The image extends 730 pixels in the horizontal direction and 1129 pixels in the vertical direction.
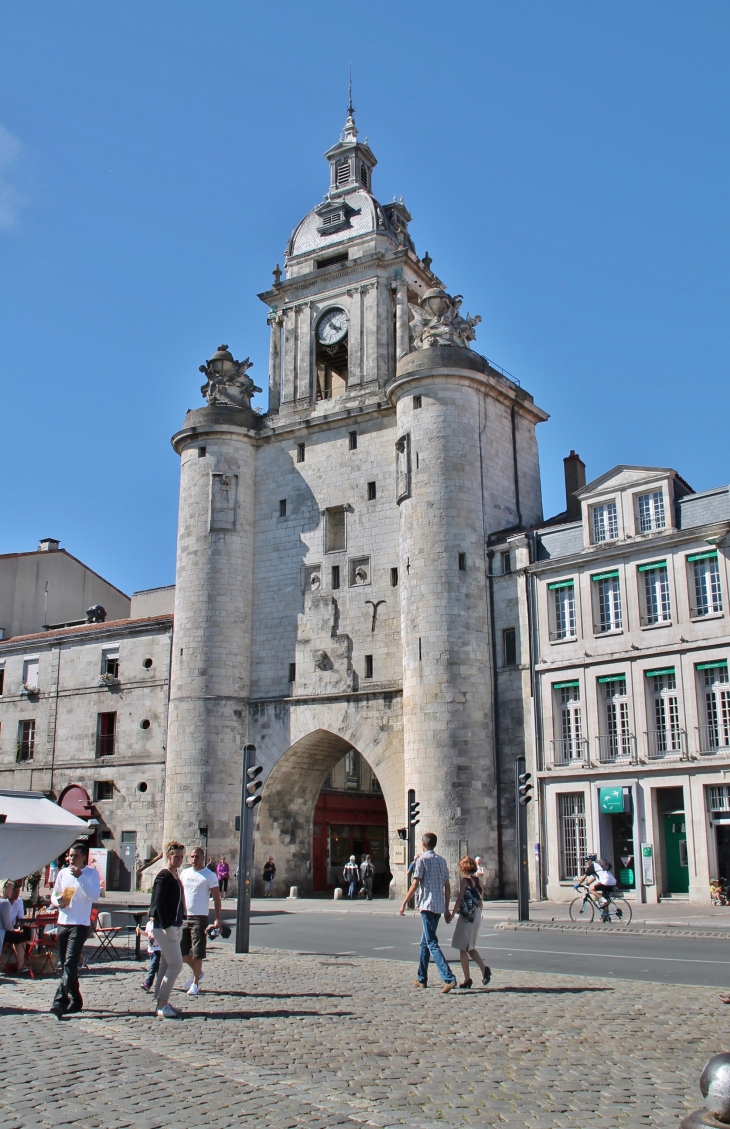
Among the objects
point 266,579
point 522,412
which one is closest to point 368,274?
point 522,412

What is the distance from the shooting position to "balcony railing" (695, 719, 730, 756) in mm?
26406

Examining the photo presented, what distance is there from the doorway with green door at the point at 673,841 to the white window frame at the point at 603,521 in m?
7.19

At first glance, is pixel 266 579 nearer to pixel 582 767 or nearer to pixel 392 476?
pixel 392 476

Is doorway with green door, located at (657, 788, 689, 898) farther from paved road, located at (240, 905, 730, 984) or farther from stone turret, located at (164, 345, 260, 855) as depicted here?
stone turret, located at (164, 345, 260, 855)

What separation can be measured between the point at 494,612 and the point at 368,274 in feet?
47.6

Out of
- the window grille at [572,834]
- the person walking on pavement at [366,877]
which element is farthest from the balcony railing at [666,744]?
the person walking on pavement at [366,877]

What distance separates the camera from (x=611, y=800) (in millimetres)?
28266

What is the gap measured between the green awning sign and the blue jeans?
1757 centimetres

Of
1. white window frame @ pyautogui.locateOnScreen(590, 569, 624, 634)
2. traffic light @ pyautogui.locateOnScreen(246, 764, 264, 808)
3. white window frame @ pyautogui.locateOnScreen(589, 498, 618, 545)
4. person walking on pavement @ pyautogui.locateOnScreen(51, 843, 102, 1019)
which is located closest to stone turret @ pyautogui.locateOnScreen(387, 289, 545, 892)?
white window frame @ pyautogui.locateOnScreen(590, 569, 624, 634)

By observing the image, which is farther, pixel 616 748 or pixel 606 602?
pixel 606 602

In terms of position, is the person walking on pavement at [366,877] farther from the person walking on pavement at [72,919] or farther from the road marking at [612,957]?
the person walking on pavement at [72,919]

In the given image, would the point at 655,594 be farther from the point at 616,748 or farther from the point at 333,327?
the point at 333,327

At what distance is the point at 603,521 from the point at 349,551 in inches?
372

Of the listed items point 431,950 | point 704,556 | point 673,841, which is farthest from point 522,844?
point 431,950
